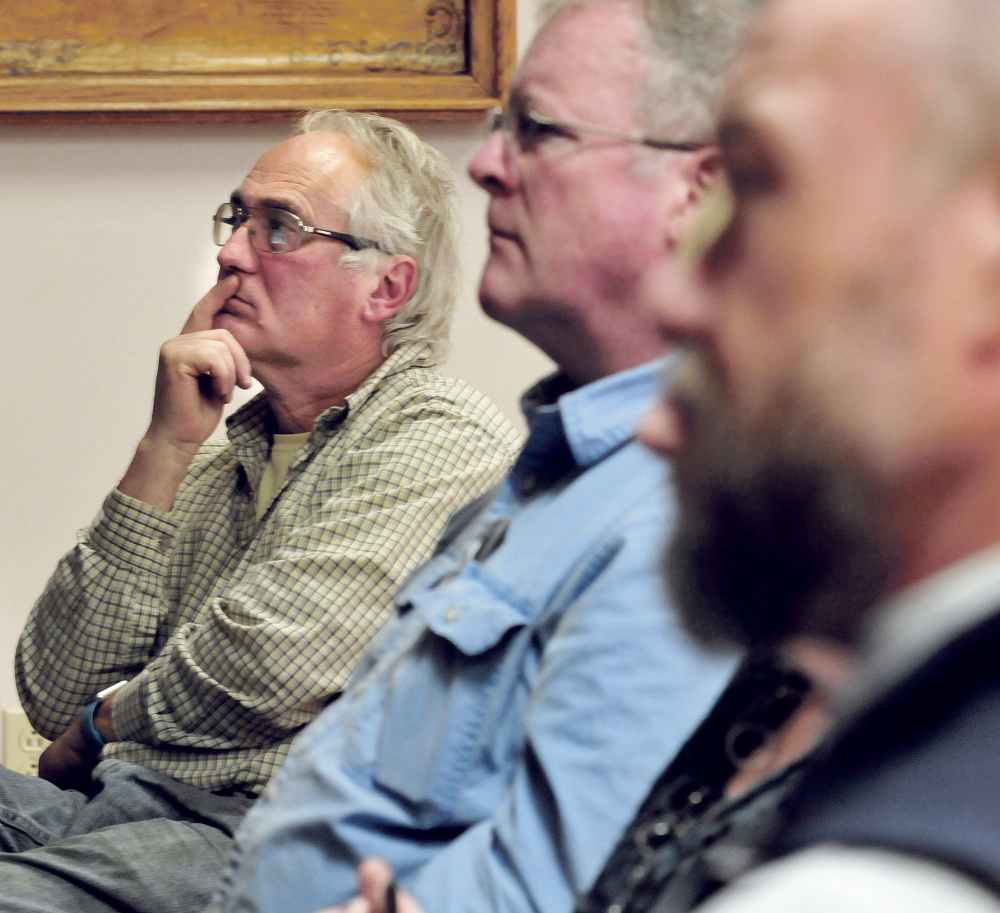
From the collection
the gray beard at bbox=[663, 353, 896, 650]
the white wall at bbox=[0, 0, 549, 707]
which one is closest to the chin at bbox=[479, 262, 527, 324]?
the gray beard at bbox=[663, 353, 896, 650]

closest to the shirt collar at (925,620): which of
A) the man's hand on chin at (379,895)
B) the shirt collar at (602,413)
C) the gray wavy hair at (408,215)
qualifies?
the man's hand on chin at (379,895)

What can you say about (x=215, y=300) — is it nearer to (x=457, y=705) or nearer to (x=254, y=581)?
(x=254, y=581)

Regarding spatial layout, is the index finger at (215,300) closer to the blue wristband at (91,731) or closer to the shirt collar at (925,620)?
the blue wristband at (91,731)

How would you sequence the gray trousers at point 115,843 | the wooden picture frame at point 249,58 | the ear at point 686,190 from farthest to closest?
the wooden picture frame at point 249,58, the gray trousers at point 115,843, the ear at point 686,190

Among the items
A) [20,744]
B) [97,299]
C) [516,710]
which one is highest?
[97,299]

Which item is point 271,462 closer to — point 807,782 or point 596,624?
point 596,624

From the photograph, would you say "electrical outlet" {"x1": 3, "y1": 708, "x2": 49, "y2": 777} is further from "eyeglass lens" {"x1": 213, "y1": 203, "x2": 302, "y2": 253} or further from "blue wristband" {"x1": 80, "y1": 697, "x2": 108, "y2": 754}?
"eyeglass lens" {"x1": 213, "y1": 203, "x2": 302, "y2": 253}

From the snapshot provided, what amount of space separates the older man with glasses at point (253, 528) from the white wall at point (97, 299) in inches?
12.7

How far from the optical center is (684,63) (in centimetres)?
92

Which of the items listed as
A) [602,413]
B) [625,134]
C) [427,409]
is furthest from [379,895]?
[427,409]

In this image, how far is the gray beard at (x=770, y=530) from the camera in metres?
0.29

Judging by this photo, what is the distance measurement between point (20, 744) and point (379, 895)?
1.69 metres

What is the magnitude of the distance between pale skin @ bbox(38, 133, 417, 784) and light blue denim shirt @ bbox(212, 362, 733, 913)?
76 centimetres

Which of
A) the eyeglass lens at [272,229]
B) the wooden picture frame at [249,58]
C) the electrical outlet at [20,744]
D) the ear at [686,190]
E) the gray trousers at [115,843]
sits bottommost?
the electrical outlet at [20,744]
